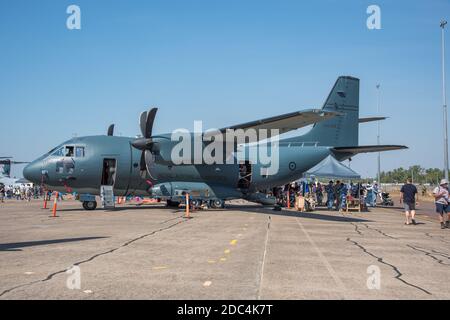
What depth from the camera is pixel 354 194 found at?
31797 millimetres

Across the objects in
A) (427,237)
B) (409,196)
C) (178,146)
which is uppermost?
(178,146)

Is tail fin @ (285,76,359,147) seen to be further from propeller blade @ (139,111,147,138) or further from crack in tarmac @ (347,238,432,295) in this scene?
crack in tarmac @ (347,238,432,295)

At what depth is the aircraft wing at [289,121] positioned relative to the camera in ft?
60.8

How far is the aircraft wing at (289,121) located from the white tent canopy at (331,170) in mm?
5937

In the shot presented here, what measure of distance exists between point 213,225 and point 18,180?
6442 cm

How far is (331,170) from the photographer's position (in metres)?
27.3

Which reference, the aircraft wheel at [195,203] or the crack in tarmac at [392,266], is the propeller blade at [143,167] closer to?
the aircraft wheel at [195,203]

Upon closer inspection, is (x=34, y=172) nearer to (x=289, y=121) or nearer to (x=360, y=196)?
(x=289, y=121)

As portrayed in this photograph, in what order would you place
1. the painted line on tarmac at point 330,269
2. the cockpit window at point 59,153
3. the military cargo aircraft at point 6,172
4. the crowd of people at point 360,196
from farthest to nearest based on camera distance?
the military cargo aircraft at point 6,172
the cockpit window at point 59,153
the crowd of people at point 360,196
the painted line on tarmac at point 330,269

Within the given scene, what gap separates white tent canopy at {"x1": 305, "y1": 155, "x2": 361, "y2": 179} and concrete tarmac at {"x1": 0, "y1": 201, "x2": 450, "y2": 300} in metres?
11.6

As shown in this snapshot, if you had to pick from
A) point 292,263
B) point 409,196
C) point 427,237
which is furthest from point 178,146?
point 292,263

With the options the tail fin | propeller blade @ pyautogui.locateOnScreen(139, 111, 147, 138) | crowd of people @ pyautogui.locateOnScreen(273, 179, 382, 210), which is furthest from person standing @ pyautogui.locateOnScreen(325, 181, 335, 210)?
propeller blade @ pyautogui.locateOnScreen(139, 111, 147, 138)

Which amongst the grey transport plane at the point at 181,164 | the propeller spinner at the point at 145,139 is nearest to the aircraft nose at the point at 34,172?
the grey transport plane at the point at 181,164
